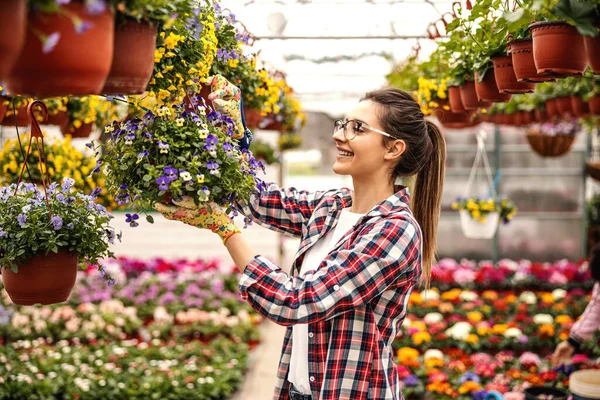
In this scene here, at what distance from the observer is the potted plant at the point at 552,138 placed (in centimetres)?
750

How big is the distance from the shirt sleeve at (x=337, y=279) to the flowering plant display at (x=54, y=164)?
1.22m

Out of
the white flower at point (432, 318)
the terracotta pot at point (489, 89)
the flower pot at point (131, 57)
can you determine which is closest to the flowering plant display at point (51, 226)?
the flower pot at point (131, 57)

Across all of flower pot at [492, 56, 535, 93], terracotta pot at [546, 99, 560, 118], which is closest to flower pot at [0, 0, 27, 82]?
flower pot at [492, 56, 535, 93]

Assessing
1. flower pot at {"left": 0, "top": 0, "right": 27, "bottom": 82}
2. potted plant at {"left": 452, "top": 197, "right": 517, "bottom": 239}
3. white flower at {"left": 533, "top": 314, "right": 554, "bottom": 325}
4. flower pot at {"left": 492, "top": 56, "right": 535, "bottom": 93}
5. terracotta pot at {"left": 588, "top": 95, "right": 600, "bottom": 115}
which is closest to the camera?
flower pot at {"left": 0, "top": 0, "right": 27, "bottom": 82}

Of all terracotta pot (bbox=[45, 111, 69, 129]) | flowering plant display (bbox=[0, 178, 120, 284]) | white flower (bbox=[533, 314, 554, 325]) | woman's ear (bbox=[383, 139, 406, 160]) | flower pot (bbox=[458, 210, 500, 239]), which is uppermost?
terracotta pot (bbox=[45, 111, 69, 129])

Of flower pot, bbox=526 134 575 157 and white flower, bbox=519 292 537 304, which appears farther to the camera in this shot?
flower pot, bbox=526 134 575 157

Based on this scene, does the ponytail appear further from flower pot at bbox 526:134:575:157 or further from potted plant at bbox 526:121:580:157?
flower pot at bbox 526:134:575:157

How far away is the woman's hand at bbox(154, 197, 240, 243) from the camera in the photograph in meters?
1.64

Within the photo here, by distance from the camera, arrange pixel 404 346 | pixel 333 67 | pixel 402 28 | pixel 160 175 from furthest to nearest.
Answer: pixel 333 67, pixel 402 28, pixel 404 346, pixel 160 175

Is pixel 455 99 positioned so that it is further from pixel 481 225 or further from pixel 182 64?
pixel 481 225

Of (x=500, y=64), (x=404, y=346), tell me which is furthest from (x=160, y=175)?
(x=404, y=346)

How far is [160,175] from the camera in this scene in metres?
1.61

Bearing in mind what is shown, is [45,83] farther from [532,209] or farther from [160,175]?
[532,209]

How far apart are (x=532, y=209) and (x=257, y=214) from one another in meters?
7.94
